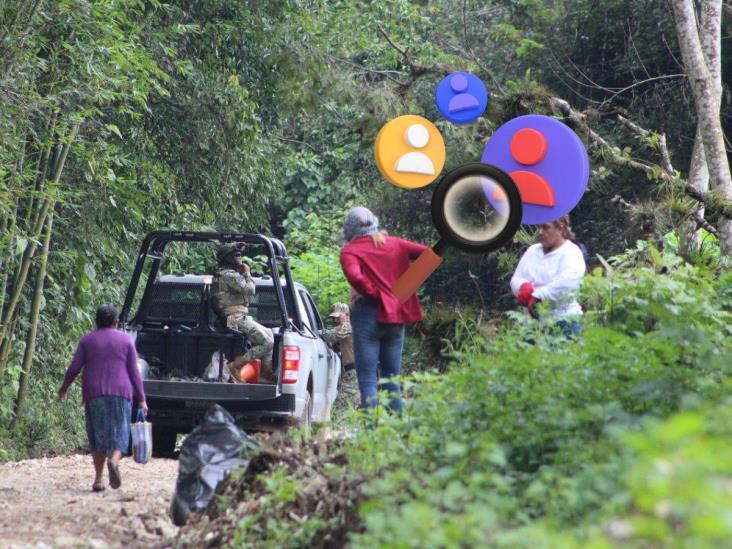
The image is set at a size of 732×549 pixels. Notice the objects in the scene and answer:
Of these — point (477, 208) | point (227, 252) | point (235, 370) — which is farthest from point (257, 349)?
point (477, 208)

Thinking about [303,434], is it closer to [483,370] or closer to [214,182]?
[483,370]

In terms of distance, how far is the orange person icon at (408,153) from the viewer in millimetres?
9188

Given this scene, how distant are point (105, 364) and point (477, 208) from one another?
Result: 3.31 metres

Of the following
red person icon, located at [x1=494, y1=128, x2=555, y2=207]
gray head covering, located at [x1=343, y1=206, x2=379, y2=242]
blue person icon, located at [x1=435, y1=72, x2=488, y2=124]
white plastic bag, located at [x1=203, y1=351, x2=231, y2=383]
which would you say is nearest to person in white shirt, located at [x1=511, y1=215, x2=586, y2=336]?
red person icon, located at [x1=494, y1=128, x2=555, y2=207]

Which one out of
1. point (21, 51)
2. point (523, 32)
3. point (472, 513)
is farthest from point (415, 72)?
point (472, 513)

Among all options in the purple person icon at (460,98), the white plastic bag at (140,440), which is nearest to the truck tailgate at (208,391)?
the white plastic bag at (140,440)

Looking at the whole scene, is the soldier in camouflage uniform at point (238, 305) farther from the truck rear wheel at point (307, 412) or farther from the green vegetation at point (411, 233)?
the green vegetation at point (411, 233)

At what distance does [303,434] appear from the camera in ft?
26.8

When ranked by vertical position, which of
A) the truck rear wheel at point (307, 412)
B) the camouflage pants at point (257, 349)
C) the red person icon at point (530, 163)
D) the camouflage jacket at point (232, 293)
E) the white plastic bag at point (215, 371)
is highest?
the red person icon at point (530, 163)

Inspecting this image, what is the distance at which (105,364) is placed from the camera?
1002 centimetres

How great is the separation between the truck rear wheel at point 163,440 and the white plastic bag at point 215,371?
2.64 ft

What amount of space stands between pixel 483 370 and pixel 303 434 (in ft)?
6.47

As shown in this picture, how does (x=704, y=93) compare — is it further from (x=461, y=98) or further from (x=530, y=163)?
(x=530, y=163)

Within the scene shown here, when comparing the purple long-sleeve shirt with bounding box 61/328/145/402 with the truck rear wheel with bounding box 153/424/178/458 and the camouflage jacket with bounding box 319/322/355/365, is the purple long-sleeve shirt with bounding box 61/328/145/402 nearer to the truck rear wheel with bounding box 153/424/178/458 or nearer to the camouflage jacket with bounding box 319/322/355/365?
the truck rear wheel with bounding box 153/424/178/458
